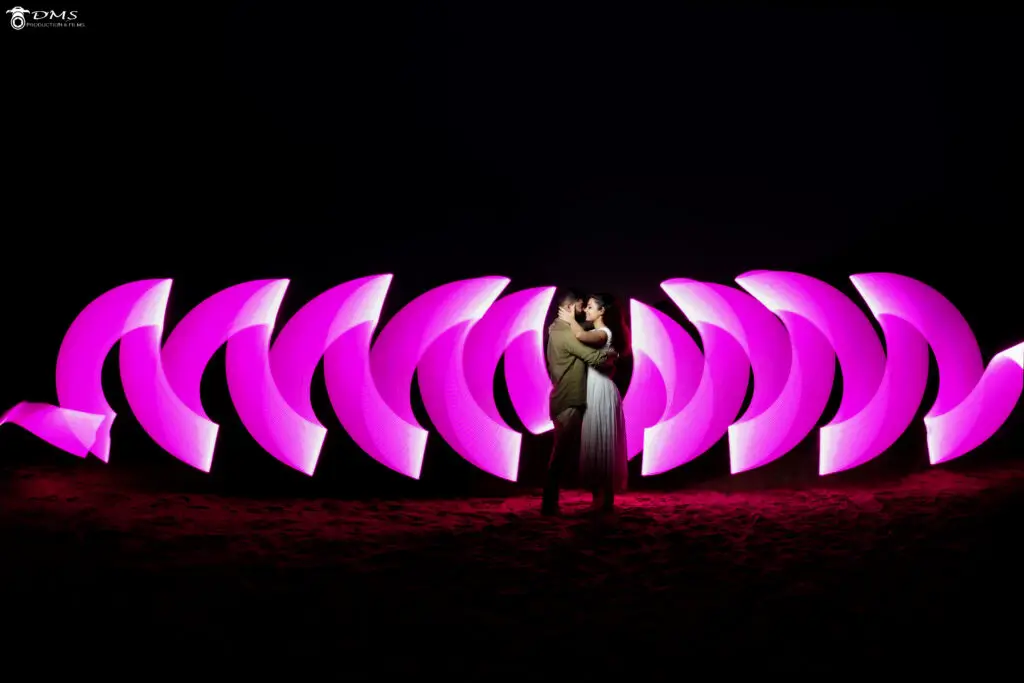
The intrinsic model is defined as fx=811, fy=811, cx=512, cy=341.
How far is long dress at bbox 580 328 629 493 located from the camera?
5836 millimetres

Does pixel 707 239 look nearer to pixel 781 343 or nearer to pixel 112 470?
pixel 781 343

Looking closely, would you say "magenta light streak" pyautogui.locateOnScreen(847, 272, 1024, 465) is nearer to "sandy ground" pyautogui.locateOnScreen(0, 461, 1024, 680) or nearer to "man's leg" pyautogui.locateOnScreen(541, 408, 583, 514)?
"sandy ground" pyautogui.locateOnScreen(0, 461, 1024, 680)

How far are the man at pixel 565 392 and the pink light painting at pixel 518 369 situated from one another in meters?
0.38

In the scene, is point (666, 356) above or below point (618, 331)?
below

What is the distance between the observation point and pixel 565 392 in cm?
588

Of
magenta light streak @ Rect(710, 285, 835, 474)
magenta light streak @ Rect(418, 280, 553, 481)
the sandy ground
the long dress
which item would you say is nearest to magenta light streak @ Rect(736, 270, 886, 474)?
magenta light streak @ Rect(710, 285, 835, 474)

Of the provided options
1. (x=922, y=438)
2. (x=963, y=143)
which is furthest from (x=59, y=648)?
(x=963, y=143)

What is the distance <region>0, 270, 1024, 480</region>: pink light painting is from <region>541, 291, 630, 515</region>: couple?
1.04 ft

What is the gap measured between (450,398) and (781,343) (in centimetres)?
252

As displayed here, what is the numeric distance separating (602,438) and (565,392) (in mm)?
424

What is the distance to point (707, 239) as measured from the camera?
8008mm

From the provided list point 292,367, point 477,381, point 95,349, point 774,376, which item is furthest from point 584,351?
point 95,349

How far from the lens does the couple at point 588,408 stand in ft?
19.2

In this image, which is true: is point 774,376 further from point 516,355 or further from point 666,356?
point 516,355
